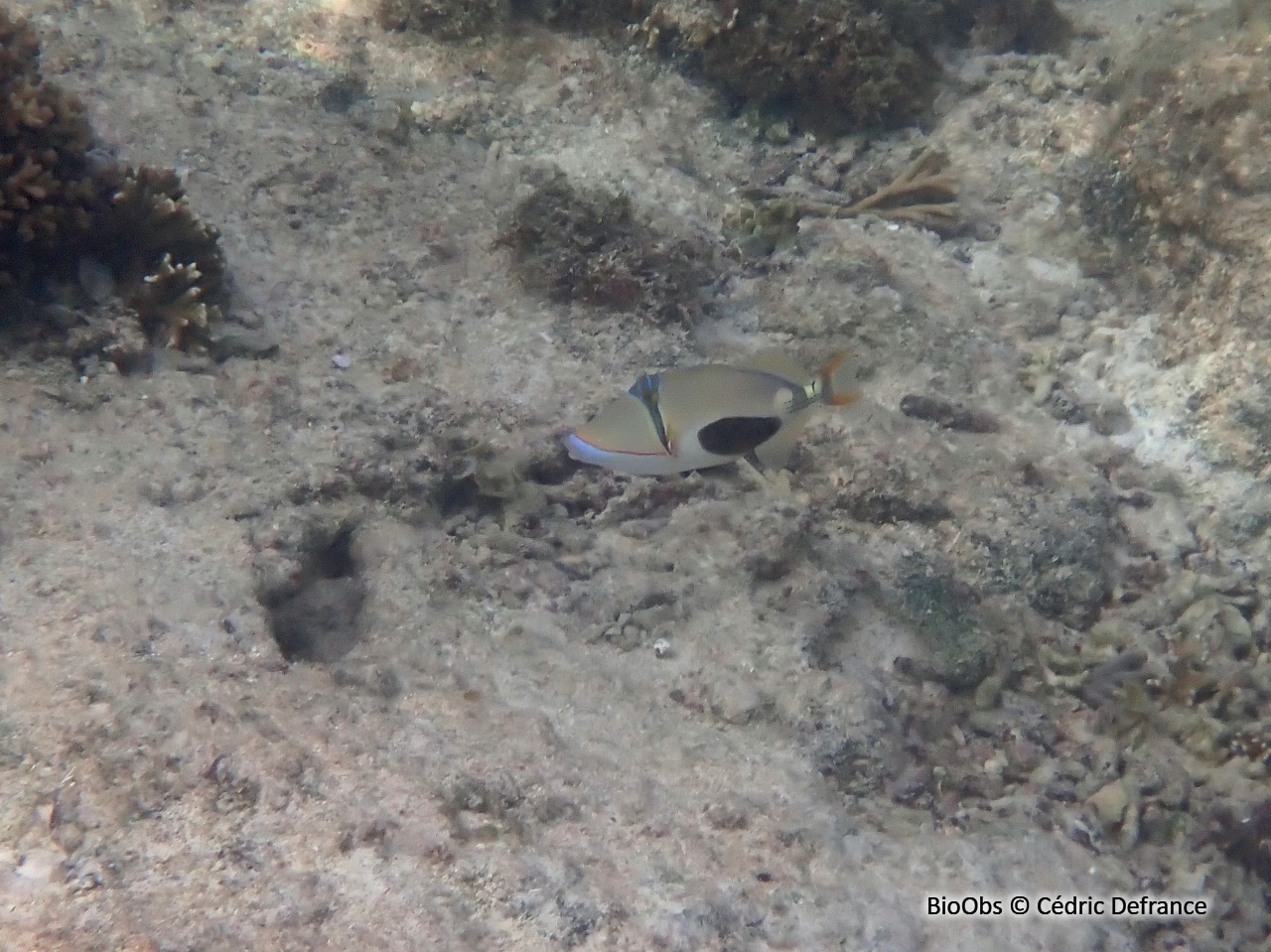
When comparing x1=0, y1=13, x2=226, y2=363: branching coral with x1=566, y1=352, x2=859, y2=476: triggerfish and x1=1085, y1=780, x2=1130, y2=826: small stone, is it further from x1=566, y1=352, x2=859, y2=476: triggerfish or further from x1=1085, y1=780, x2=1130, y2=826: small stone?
x1=1085, y1=780, x2=1130, y2=826: small stone

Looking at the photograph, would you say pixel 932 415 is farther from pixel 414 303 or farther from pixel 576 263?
pixel 414 303

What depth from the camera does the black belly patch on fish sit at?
2396mm

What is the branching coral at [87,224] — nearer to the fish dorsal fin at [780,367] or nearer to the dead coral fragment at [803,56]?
the fish dorsal fin at [780,367]

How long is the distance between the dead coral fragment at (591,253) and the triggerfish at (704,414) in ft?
5.92

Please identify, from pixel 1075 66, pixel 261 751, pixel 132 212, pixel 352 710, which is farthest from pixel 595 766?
pixel 1075 66

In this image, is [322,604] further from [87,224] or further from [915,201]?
[915,201]

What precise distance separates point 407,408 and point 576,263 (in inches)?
46.6

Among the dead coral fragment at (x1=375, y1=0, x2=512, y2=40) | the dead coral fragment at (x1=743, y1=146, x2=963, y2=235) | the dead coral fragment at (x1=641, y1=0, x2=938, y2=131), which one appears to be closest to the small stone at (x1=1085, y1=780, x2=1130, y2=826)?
the dead coral fragment at (x1=743, y1=146, x2=963, y2=235)

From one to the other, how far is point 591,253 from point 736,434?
2020mm

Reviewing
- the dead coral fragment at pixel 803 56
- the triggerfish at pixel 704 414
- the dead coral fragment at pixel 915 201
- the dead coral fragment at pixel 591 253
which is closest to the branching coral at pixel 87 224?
the dead coral fragment at pixel 591 253

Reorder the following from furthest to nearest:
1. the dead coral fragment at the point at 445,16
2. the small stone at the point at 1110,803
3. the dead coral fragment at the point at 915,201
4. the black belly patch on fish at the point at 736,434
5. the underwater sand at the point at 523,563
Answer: the dead coral fragment at the point at 445,16
the dead coral fragment at the point at 915,201
the small stone at the point at 1110,803
the black belly patch on fish at the point at 736,434
the underwater sand at the point at 523,563

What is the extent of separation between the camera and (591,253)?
4125 millimetres

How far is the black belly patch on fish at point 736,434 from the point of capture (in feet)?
7.86

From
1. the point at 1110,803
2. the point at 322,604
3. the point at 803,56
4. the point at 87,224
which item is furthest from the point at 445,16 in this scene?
the point at 1110,803
